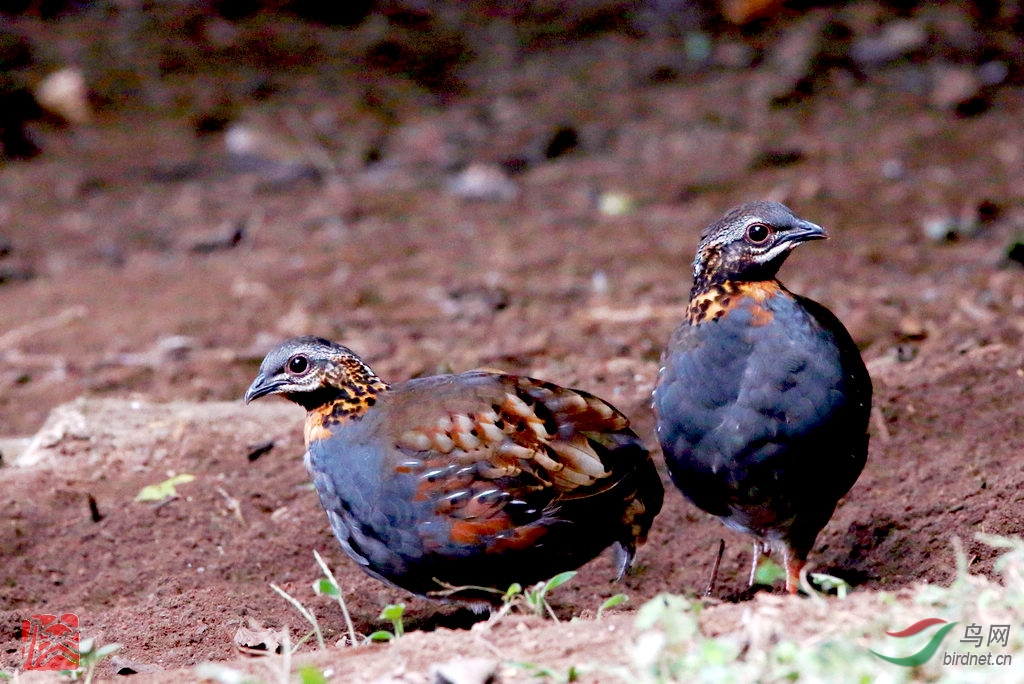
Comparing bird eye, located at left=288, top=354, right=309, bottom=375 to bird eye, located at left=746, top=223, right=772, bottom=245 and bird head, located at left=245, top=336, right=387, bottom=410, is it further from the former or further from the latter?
bird eye, located at left=746, top=223, right=772, bottom=245

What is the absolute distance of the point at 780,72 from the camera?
1142cm

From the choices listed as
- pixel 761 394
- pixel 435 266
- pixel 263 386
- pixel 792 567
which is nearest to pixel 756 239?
pixel 761 394

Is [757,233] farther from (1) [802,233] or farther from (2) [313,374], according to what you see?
(2) [313,374]

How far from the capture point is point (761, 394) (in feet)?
13.2

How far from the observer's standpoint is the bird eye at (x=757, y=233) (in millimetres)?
4199

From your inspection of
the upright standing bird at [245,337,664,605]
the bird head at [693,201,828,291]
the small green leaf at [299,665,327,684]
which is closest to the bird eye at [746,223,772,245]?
the bird head at [693,201,828,291]

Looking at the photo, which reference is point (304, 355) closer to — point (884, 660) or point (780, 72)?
point (884, 660)

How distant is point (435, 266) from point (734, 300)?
4.43 meters

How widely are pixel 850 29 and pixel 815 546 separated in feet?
27.1

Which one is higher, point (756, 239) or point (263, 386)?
point (756, 239)

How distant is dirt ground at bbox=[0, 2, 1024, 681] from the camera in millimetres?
4703

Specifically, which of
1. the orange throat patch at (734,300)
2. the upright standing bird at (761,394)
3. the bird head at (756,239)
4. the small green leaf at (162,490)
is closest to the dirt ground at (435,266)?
the small green leaf at (162,490)

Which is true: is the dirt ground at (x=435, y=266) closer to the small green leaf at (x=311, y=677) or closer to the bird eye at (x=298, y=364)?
the small green leaf at (x=311, y=677)

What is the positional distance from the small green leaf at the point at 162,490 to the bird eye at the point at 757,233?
2610mm
